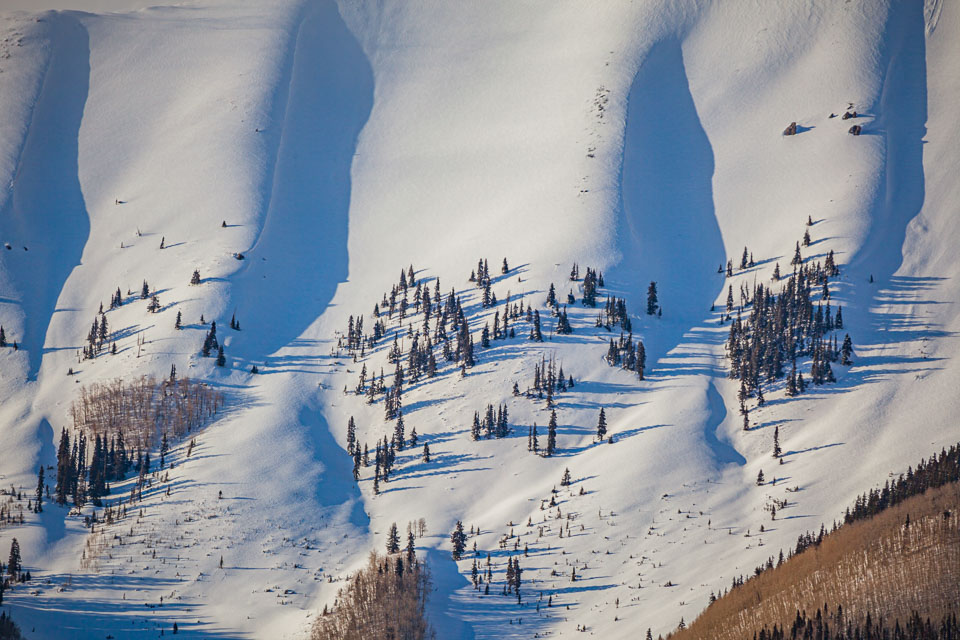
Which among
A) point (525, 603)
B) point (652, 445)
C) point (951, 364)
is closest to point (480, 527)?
point (525, 603)

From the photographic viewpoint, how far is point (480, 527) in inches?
5984

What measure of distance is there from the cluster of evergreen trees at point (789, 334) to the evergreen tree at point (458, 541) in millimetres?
52357

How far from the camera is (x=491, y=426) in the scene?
171 metres

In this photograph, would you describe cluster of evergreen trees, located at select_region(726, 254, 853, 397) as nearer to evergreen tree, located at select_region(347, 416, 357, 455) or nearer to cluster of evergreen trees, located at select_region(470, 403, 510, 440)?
cluster of evergreen trees, located at select_region(470, 403, 510, 440)

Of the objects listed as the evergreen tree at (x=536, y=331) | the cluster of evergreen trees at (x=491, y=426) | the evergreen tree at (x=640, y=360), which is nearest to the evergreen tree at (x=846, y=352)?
the evergreen tree at (x=640, y=360)

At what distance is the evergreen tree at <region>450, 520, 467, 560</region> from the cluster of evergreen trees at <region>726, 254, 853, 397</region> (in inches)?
2061

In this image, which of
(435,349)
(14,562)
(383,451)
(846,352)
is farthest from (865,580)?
(14,562)

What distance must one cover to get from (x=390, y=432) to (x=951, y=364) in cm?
8895

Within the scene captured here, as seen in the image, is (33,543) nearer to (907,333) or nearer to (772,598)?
(772,598)

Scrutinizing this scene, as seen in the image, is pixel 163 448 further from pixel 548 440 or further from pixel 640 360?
pixel 640 360

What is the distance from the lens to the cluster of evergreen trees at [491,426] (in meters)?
171

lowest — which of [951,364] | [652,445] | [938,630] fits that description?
[938,630]

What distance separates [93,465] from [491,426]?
2461 inches

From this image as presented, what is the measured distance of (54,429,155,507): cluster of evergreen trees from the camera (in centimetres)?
16338
